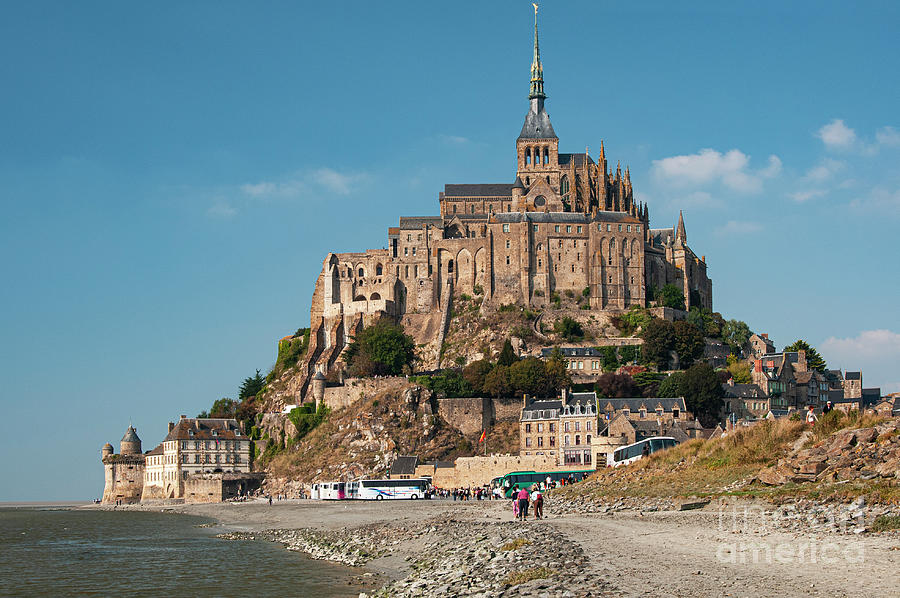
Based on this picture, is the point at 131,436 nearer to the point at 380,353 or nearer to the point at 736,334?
the point at 380,353

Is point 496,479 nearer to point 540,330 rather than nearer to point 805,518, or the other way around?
point 540,330

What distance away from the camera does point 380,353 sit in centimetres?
9100

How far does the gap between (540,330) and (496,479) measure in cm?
3420

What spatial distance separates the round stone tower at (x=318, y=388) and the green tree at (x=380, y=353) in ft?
10.6

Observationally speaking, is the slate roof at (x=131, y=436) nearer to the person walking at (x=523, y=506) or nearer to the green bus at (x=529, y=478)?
the green bus at (x=529, y=478)

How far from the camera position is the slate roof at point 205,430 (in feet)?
279

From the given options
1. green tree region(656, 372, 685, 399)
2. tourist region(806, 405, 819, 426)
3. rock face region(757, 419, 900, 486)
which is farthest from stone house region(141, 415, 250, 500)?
rock face region(757, 419, 900, 486)

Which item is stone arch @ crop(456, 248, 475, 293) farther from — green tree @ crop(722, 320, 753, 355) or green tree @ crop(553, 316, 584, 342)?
green tree @ crop(722, 320, 753, 355)

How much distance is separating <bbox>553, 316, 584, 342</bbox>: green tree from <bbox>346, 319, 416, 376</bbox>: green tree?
14.0 m

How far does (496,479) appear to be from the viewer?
64.1 m

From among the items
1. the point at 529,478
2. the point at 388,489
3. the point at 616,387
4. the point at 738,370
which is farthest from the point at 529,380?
the point at 738,370

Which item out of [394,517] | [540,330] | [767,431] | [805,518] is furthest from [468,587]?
[540,330]

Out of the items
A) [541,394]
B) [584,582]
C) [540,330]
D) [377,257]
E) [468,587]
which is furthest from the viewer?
[377,257]

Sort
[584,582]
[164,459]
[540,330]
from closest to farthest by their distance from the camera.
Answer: [584,582] → [164,459] → [540,330]
